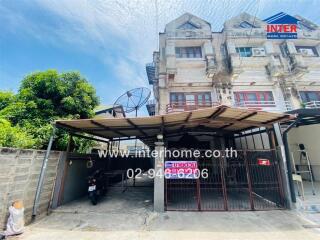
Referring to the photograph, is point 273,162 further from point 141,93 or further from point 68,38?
point 68,38

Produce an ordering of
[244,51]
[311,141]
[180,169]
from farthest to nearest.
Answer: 1. [244,51]
2. [311,141]
3. [180,169]

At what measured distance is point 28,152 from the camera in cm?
411

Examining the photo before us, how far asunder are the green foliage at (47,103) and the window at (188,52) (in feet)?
26.7

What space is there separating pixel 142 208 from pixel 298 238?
418 cm

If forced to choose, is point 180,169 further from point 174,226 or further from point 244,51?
point 244,51

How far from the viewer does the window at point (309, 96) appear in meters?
12.2

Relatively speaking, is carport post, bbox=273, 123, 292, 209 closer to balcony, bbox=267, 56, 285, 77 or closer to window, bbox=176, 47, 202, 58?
balcony, bbox=267, 56, 285, 77

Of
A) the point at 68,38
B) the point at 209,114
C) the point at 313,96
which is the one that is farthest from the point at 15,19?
the point at 313,96

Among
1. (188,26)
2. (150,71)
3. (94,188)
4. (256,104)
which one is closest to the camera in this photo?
(94,188)

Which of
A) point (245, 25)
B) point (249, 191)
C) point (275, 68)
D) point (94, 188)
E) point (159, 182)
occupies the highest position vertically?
point (245, 25)

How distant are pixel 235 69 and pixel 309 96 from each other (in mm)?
6262

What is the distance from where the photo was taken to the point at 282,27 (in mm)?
13141

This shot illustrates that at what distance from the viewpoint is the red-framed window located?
1170cm

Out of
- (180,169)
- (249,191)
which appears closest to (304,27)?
(249,191)
